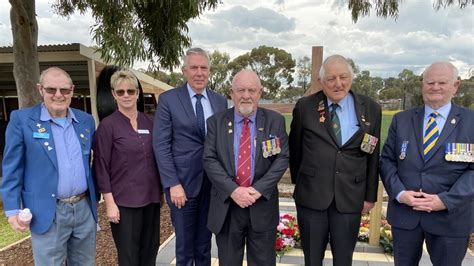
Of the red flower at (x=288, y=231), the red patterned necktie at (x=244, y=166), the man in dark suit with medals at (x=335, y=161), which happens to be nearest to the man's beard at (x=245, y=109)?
the red patterned necktie at (x=244, y=166)

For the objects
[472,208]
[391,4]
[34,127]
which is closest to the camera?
[34,127]

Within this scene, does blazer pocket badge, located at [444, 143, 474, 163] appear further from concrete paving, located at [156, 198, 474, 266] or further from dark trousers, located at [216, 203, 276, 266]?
concrete paving, located at [156, 198, 474, 266]

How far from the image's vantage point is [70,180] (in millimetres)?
1986

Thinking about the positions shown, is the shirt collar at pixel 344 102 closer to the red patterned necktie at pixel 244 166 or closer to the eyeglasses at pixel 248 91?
the eyeglasses at pixel 248 91

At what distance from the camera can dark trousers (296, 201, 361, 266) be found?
2.20m

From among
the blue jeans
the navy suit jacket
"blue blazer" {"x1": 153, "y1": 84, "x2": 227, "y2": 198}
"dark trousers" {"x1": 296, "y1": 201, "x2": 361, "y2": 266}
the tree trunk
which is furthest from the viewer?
the tree trunk

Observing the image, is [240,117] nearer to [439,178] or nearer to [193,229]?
[193,229]

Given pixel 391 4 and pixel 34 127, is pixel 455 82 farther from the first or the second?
pixel 391 4

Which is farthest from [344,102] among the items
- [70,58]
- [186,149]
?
[70,58]

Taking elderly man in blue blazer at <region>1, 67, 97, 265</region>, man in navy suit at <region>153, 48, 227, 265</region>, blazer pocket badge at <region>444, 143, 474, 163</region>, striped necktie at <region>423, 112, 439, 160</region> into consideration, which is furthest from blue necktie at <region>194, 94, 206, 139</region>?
blazer pocket badge at <region>444, 143, 474, 163</region>

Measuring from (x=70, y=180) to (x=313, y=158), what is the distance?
5.05 ft

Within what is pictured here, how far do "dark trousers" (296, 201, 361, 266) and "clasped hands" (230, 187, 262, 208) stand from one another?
43 centimetres

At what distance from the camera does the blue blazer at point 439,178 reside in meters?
1.94

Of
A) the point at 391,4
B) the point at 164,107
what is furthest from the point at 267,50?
the point at 164,107
